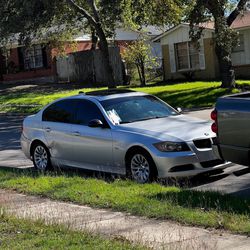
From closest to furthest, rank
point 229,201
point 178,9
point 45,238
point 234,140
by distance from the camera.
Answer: point 45,238 → point 229,201 → point 234,140 → point 178,9

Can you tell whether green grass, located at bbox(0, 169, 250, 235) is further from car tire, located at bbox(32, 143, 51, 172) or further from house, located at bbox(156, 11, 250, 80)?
house, located at bbox(156, 11, 250, 80)

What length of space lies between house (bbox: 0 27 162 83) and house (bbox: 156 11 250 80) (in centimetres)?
657

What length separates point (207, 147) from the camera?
9.30 m

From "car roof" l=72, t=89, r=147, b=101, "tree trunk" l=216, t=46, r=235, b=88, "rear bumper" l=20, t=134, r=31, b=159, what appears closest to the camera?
"car roof" l=72, t=89, r=147, b=101

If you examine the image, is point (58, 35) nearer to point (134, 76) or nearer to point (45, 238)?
point (134, 76)

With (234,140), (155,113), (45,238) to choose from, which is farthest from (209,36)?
(45,238)

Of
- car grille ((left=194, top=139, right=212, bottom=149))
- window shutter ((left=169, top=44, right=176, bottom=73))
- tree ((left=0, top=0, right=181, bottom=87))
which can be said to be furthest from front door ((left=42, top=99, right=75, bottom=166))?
window shutter ((left=169, top=44, right=176, bottom=73))

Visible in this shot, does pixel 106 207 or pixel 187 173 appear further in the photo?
pixel 187 173

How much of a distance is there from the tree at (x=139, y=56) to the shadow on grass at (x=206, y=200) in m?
27.8

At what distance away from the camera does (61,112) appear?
1138 cm

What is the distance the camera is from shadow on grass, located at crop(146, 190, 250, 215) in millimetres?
6986

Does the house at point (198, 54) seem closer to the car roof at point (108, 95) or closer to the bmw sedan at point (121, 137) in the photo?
the car roof at point (108, 95)

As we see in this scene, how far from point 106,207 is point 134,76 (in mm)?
31762

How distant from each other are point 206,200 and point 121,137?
2672mm
